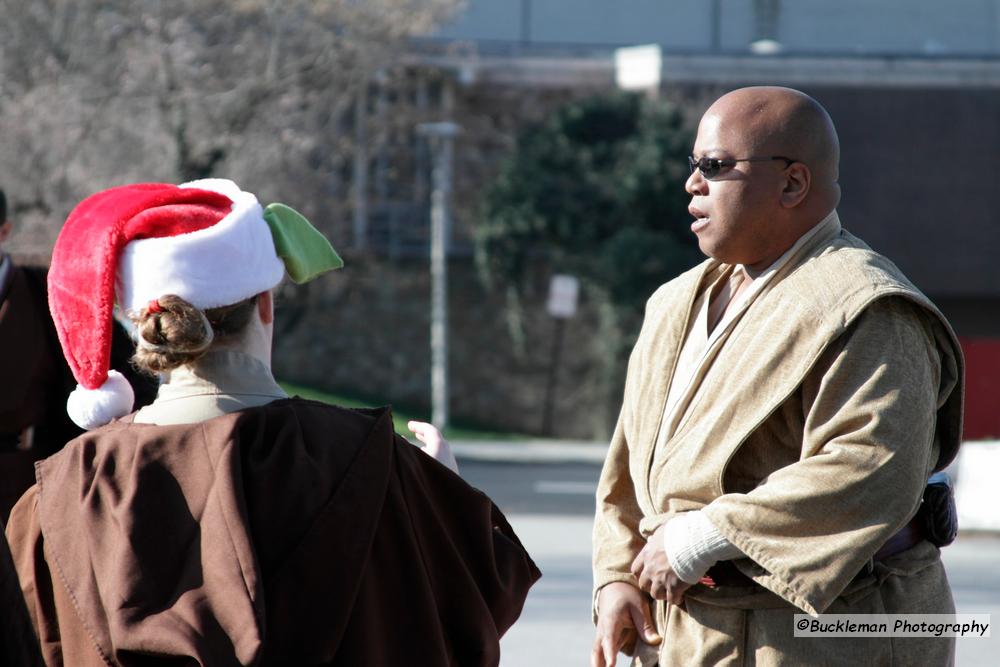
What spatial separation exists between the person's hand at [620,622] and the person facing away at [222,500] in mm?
362

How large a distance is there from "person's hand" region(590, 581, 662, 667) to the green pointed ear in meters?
0.92

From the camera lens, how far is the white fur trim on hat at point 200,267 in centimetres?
233

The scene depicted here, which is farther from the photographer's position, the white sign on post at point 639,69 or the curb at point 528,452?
the white sign on post at point 639,69

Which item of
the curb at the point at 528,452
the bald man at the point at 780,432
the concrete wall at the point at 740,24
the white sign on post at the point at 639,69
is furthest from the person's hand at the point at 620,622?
the concrete wall at the point at 740,24

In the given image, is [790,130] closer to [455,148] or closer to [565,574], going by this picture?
[565,574]

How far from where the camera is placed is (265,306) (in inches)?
96.5

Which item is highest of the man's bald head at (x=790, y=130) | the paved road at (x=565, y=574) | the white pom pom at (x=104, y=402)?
the man's bald head at (x=790, y=130)

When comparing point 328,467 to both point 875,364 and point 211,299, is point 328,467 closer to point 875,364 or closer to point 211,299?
point 211,299

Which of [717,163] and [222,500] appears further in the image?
[717,163]

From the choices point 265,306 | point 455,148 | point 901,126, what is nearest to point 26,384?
point 265,306

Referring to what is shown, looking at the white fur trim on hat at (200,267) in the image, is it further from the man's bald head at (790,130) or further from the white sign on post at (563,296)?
the white sign on post at (563,296)

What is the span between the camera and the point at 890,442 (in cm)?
244

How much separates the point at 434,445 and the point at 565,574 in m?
5.83

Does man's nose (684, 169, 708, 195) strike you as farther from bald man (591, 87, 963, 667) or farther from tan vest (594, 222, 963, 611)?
tan vest (594, 222, 963, 611)
